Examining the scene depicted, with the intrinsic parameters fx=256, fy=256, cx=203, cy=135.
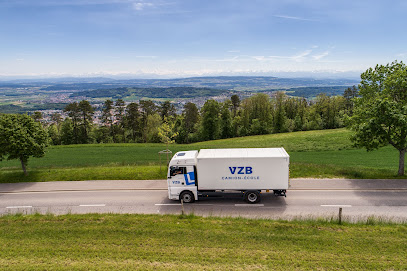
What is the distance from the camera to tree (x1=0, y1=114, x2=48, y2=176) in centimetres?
2159

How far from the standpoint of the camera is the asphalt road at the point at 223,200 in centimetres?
1599

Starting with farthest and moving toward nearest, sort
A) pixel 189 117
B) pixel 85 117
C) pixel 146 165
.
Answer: pixel 189 117, pixel 85 117, pixel 146 165

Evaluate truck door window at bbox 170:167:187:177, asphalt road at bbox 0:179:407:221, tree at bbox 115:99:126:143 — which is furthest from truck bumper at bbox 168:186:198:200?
tree at bbox 115:99:126:143

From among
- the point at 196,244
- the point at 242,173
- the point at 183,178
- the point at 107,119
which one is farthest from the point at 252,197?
the point at 107,119

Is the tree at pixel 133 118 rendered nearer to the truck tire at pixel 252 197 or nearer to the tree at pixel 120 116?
the tree at pixel 120 116

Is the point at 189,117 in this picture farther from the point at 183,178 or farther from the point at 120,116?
the point at 183,178

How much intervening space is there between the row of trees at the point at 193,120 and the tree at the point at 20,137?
37565 mm

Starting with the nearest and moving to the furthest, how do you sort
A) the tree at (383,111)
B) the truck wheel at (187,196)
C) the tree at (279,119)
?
the truck wheel at (187,196)
the tree at (383,111)
the tree at (279,119)

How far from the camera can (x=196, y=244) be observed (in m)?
11.5

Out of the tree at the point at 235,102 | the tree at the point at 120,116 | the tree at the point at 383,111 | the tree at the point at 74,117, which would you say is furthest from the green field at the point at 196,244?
the tree at the point at 235,102

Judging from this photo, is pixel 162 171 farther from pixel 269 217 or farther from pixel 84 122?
pixel 84 122

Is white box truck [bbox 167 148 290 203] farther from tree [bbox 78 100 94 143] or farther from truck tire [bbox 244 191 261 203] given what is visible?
tree [bbox 78 100 94 143]

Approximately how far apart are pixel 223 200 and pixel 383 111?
46.5 ft

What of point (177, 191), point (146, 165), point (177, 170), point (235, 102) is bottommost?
point (146, 165)
